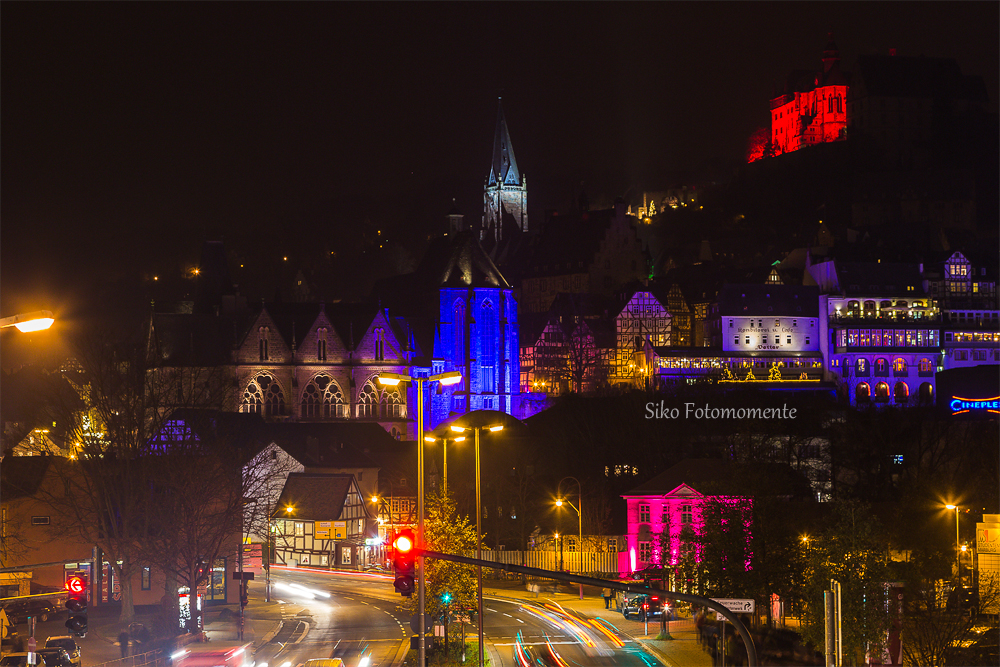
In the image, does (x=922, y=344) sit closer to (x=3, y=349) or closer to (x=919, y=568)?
(x=919, y=568)

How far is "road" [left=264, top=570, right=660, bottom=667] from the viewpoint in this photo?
48.1 metres

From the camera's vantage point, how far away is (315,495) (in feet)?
288

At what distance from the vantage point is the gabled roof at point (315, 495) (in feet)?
282

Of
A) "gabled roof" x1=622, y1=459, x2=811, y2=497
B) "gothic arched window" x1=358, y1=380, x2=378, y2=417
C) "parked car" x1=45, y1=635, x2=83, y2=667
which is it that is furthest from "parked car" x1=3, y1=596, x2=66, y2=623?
"gothic arched window" x1=358, y1=380, x2=378, y2=417

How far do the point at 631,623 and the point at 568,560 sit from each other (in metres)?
21.9

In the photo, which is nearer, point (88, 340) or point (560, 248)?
point (88, 340)

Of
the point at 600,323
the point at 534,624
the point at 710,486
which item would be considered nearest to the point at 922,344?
the point at 600,323

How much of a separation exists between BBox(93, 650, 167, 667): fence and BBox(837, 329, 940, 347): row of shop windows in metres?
114

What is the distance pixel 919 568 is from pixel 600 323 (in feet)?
324

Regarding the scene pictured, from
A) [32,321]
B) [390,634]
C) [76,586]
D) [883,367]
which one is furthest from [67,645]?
[883,367]

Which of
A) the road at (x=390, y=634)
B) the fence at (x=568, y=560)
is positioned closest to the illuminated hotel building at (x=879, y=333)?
the fence at (x=568, y=560)

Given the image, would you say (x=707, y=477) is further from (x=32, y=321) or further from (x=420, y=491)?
(x=32, y=321)

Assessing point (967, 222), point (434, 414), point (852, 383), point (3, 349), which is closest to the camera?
point (434, 414)

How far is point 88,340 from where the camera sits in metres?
66.0
